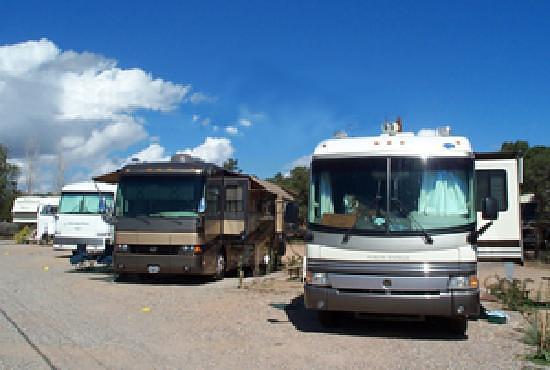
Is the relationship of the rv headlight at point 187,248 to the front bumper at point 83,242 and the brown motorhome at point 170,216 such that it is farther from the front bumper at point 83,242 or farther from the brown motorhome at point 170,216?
the front bumper at point 83,242

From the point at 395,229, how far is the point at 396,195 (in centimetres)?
51

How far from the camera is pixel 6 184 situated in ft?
217

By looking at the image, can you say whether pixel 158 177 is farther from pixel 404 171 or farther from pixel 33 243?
pixel 33 243

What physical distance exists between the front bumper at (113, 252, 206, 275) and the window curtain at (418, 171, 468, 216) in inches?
280

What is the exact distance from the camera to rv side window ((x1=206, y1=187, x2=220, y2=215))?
14820 millimetres

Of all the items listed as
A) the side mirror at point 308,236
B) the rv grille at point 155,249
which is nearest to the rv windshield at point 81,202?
the rv grille at point 155,249

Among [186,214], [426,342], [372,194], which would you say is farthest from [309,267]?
[186,214]

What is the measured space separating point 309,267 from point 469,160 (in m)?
2.74

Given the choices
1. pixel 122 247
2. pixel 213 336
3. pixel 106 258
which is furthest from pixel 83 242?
pixel 213 336

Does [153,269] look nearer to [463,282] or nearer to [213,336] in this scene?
[213,336]

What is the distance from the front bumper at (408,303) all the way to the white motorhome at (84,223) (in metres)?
13.1

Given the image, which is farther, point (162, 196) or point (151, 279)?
point (151, 279)

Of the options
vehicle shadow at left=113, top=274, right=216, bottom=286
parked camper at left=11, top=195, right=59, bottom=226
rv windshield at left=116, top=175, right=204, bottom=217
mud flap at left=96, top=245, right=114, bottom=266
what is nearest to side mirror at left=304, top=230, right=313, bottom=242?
rv windshield at left=116, top=175, right=204, bottom=217

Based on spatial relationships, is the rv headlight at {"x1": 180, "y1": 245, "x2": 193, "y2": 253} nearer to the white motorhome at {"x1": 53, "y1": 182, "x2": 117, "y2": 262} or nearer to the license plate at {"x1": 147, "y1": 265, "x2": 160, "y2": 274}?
the license plate at {"x1": 147, "y1": 265, "x2": 160, "y2": 274}
